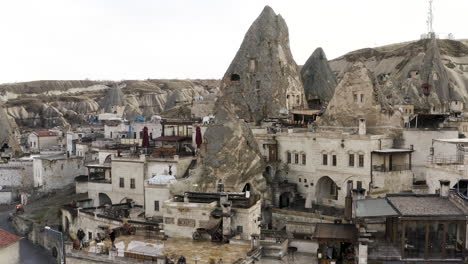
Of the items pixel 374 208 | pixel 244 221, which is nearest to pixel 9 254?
pixel 244 221

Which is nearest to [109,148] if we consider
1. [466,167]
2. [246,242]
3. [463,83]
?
[246,242]

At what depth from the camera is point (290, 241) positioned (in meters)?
32.7

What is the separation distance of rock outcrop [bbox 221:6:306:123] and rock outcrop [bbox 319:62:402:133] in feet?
46.4

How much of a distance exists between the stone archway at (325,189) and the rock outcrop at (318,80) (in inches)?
1142

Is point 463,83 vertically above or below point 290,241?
above

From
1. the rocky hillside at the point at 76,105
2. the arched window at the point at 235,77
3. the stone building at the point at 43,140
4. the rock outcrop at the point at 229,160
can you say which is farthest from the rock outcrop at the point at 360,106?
the rocky hillside at the point at 76,105

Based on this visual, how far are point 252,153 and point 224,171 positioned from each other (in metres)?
4.08

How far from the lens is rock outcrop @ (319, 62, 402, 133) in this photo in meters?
49.0

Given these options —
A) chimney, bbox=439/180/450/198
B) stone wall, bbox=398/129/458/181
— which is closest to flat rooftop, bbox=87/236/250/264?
chimney, bbox=439/180/450/198

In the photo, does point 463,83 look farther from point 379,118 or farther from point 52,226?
point 52,226

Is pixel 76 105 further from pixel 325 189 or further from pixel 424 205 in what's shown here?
pixel 424 205

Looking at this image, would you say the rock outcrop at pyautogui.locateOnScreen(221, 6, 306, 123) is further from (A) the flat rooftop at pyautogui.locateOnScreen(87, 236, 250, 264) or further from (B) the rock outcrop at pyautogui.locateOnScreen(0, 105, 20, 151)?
(B) the rock outcrop at pyautogui.locateOnScreen(0, 105, 20, 151)

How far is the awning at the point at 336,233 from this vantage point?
27.4 meters

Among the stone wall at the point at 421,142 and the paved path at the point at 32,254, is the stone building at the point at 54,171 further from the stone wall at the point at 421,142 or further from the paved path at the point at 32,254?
the stone wall at the point at 421,142
